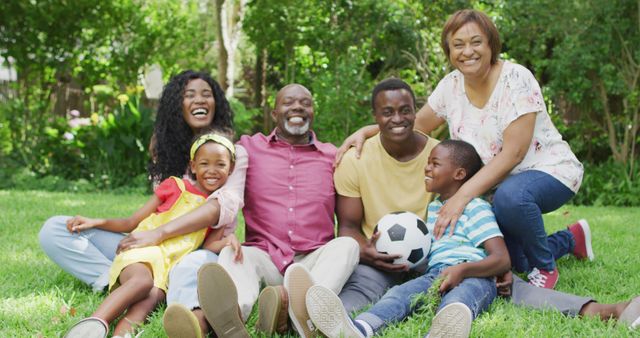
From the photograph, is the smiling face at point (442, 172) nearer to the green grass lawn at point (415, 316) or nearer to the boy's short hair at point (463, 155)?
the boy's short hair at point (463, 155)

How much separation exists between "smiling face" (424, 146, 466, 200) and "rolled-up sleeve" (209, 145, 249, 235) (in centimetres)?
100

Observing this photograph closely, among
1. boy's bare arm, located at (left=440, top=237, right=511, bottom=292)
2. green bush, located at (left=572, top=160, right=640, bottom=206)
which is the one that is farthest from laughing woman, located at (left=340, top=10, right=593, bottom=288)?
green bush, located at (left=572, top=160, right=640, bottom=206)

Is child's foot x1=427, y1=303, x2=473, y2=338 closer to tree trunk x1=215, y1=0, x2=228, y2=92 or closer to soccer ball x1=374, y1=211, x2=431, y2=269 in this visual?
soccer ball x1=374, y1=211, x2=431, y2=269

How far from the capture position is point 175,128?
4.14m

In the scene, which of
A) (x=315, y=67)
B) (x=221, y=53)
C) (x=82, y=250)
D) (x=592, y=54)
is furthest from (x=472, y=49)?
(x=221, y=53)

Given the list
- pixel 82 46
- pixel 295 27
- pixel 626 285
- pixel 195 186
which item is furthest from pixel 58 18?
pixel 626 285

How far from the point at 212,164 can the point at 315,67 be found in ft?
25.4

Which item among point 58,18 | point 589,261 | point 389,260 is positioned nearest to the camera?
point 389,260

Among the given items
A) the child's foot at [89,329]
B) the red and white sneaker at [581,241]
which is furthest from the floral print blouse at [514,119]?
the child's foot at [89,329]

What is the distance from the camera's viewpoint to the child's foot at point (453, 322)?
2.71 m

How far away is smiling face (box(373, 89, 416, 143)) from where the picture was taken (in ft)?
12.6

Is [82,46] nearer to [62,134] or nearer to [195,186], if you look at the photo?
[62,134]

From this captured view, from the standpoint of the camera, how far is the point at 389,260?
12.0ft

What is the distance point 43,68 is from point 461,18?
8537 mm
